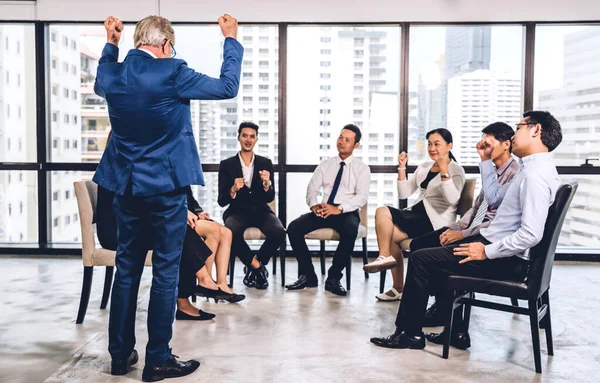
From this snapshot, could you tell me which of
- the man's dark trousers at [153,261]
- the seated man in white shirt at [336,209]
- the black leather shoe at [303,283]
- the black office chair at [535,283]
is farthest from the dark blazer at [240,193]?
the black office chair at [535,283]

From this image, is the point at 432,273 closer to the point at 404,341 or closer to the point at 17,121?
the point at 404,341

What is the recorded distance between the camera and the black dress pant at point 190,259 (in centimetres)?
363

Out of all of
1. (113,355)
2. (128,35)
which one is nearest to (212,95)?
(113,355)

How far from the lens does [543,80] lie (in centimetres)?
583

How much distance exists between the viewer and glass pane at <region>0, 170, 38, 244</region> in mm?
6016

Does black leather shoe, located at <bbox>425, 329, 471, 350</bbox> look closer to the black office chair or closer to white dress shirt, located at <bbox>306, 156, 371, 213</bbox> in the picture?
the black office chair

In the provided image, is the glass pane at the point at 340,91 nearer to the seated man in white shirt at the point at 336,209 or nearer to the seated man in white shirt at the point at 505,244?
the seated man in white shirt at the point at 336,209

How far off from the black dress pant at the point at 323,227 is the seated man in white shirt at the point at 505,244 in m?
1.35

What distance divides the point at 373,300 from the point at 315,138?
84.9 inches

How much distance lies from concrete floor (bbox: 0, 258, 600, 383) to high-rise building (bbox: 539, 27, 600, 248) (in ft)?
4.72

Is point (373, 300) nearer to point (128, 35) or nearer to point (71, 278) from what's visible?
point (71, 278)

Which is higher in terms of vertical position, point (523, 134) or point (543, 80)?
point (543, 80)

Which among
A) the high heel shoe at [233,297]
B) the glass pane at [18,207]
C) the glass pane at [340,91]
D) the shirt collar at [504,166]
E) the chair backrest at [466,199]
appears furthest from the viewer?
the glass pane at [18,207]

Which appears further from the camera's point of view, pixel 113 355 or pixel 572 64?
pixel 572 64
